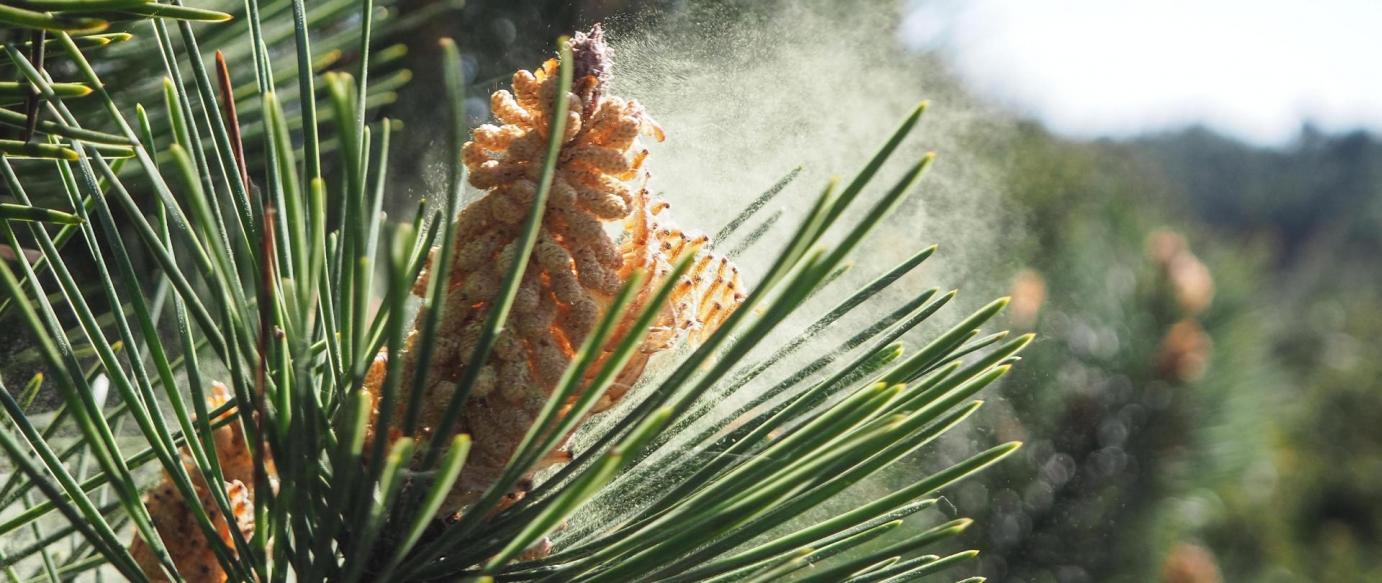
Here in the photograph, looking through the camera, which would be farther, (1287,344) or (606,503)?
(1287,344)

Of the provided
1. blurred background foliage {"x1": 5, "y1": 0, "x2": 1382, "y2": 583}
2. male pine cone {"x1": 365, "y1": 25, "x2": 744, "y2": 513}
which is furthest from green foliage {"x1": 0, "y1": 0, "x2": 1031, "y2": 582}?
blurred background foliage {"x1": 5, "y1": 0, "x2": 1382, "y2": 583}

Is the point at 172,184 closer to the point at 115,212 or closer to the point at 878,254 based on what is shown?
the point at 115,212

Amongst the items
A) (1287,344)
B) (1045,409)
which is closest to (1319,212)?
(1287,344)

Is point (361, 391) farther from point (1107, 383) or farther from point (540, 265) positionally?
point (1107, 383)

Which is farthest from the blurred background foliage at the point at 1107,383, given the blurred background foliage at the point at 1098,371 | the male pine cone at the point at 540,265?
the male pine cone at the point at 540,265

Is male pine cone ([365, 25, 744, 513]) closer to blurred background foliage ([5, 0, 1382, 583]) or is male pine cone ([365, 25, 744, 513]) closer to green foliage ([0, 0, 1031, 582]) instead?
green foliage ([0, 0, 1031, 582])

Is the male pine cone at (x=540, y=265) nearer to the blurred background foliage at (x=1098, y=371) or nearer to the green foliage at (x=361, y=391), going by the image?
the green foliage at (x=361, y=391)

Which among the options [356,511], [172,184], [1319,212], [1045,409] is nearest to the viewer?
[356,511]

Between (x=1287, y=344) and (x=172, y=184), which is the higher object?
(x=172, y=184)

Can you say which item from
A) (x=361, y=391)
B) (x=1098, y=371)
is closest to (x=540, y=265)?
(x=361, y=391)
